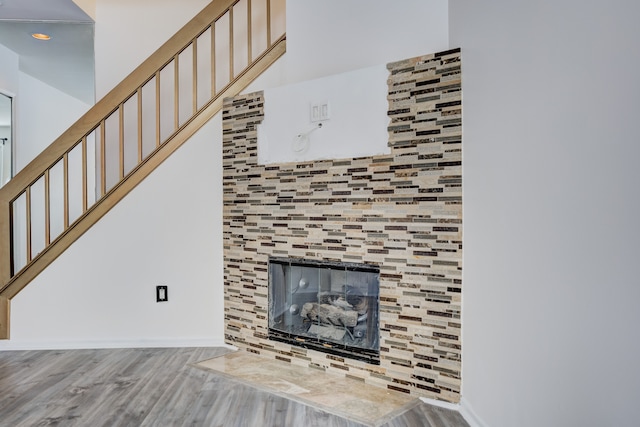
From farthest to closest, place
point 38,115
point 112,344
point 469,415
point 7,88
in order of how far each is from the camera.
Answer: point 38,115 < point 7,88 < point 112,344 < point 469,415

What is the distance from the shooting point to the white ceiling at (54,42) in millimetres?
3675

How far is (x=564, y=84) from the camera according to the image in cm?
132

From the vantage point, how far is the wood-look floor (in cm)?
206

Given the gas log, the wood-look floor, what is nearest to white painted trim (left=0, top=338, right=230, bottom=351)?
the wood-look floor

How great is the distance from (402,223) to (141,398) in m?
1.63

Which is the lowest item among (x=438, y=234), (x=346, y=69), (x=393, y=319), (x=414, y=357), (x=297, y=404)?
(x=297, y=404)

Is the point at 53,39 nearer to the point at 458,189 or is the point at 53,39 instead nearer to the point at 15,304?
the point at 15,304

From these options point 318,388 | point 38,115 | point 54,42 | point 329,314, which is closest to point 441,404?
point 318,388

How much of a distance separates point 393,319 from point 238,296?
47.4 inches

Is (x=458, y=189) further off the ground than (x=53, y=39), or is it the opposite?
(x=53, y=39)

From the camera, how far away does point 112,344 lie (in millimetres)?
3164

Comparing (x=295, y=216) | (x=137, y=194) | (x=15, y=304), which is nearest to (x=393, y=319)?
(x=295, y=216)

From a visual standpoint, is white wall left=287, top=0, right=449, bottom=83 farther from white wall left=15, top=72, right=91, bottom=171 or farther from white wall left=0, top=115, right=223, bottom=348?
white wall left=15, top=72, right=91, bottom=171

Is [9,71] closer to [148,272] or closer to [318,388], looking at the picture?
[148,272]
